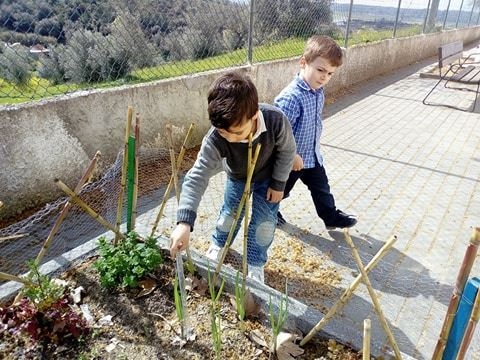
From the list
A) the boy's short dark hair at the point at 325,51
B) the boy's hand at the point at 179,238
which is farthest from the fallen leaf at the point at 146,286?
the boy's short dark hair at the point at 325,51

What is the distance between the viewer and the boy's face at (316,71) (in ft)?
8.06

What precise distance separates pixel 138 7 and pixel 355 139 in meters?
3.03

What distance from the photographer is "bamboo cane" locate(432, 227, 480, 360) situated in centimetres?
117

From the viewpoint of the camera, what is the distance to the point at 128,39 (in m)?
3.84

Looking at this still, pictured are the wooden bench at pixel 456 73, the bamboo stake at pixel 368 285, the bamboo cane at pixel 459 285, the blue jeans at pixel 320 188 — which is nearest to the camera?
the bamboo cane at pixel 459 285

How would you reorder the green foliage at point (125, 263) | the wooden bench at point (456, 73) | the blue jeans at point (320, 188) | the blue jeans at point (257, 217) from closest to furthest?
1. the green foliage at point (125, 263)
2. the blue jeans at point (257, 217)
3. the blue jeans at point (320, 188)
4. the wooden bench at point (456, 73)

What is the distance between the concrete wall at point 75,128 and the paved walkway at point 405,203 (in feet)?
4.92

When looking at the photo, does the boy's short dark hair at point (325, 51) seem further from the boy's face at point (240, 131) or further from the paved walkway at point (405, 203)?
the paved walkway at point (405, 203)

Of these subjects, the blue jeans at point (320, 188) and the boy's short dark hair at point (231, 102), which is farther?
the blue jeans at point (320, 188)

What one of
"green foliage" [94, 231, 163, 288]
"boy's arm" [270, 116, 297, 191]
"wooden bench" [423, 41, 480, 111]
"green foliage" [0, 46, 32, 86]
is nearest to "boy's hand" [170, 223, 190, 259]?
"green foliage" [94, 231, 163, 288]

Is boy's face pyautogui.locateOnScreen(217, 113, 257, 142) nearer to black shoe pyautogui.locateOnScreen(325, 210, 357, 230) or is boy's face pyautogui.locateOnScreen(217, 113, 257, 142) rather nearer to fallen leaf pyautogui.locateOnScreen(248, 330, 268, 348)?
fallen leaf pyautogui.locateOnScreen(248, 330, 268, 348)

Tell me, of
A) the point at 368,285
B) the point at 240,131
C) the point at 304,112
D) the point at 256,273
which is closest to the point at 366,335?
the point at 368,285

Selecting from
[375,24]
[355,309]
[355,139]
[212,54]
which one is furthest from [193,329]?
[375,24]

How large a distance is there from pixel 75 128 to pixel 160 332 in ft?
6.74
